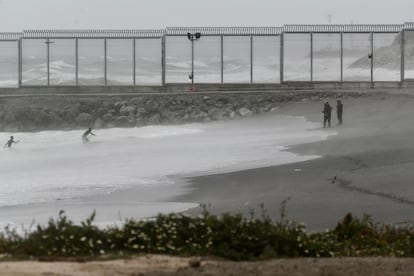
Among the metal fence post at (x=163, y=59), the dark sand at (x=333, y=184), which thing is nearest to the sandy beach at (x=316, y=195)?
the dark sand at (x=333, y=184)

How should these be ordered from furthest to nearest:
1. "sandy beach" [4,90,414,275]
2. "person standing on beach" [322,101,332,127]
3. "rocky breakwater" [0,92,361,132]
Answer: "rocky breakwater" [0,92,361,132], "person standing on beach" [322,101,332,127], "sandy beach" [4,90,414,275]

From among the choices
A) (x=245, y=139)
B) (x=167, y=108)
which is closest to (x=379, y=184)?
(x=245, y=139)

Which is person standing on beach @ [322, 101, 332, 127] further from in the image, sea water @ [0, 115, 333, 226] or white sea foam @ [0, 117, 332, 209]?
white sea foam @ [0, 117, 332, 209]

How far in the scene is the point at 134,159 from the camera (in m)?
28.6

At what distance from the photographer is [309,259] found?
10.5m

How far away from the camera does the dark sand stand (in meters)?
16.1

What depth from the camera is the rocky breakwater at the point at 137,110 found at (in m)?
45.5

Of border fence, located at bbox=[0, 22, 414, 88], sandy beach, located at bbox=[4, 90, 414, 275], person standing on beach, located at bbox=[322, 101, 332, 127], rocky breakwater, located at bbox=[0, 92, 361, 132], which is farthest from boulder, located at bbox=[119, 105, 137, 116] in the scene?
sandy beach, located at bbox=[4, 90, 414, 275]

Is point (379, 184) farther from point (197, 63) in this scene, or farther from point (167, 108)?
point (197, 63)

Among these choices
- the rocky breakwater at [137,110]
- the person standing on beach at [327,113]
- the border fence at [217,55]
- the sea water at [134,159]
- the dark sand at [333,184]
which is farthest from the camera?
the border fence at [217,55]

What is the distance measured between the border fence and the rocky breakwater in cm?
294

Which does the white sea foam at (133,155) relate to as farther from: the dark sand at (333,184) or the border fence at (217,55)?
the border fence at (217,55)

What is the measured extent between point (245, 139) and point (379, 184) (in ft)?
50.9

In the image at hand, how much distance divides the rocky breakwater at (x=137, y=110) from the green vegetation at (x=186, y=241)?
3405cm
